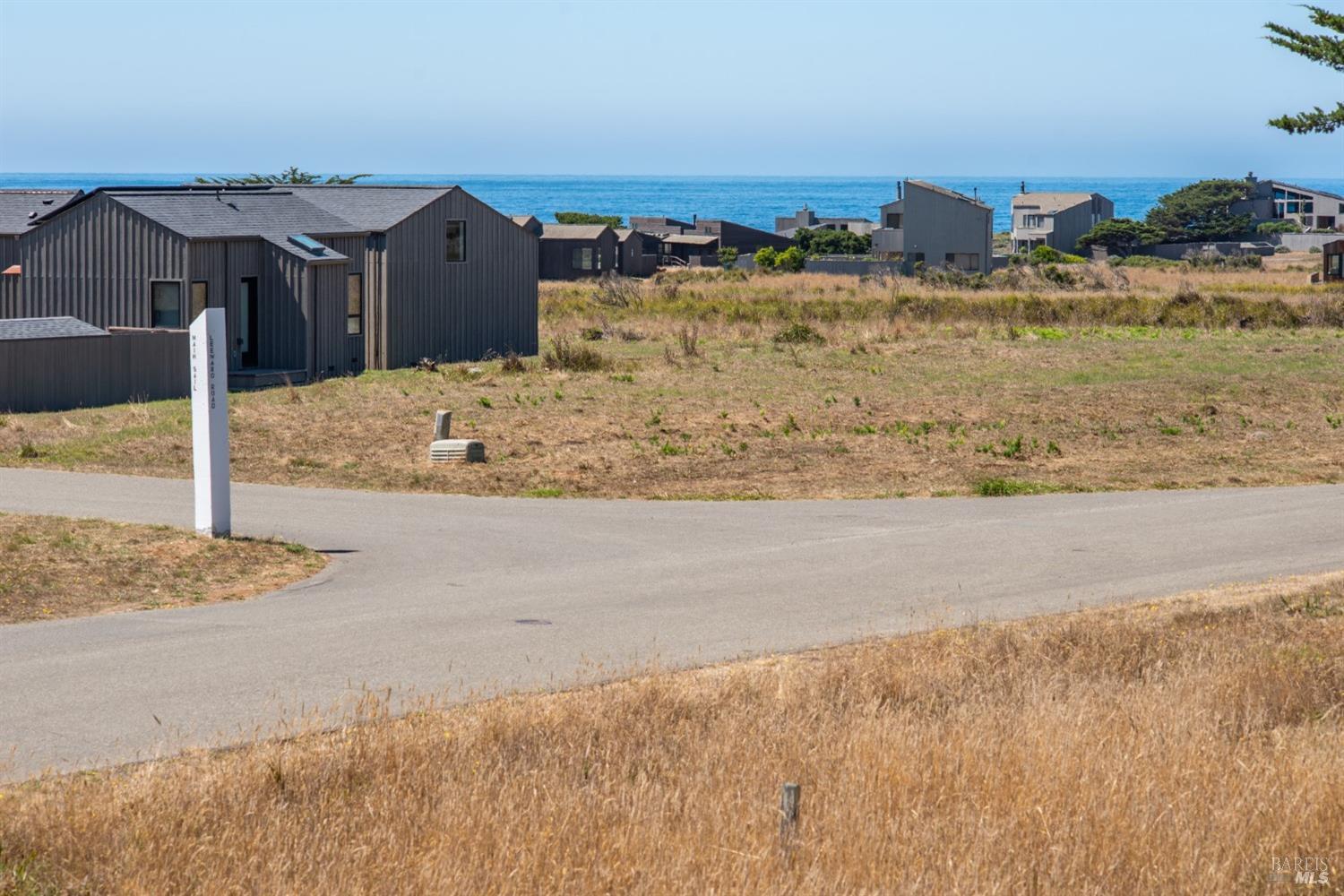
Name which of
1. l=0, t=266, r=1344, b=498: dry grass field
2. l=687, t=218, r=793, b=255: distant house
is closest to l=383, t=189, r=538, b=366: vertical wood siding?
l=0, t=266, r=1344, b=498: dry grass field

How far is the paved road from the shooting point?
9445 mm

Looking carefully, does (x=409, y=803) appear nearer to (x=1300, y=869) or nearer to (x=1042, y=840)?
(x=1042, y=840)

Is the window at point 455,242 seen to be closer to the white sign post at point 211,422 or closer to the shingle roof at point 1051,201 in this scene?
the white sign post at point 211,422

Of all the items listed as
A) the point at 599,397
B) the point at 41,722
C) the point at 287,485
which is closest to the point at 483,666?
the point at 41,722

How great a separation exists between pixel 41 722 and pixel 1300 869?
21.7ft

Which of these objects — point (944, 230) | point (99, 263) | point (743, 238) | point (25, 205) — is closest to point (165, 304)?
point (99, 263)

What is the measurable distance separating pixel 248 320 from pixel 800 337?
14.6 metres

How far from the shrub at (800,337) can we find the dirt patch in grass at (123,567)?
26.9m

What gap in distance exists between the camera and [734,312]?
5106 cm

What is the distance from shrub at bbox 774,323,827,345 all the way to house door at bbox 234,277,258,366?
13978 mm

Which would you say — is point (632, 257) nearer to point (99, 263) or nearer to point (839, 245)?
point (839, 245)

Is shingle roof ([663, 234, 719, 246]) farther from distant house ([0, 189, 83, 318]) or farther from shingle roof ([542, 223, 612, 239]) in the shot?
distant house ([0, 189, 83, 318])

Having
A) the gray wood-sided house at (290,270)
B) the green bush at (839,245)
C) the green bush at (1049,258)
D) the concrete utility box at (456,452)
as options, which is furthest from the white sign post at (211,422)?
the green bush at (839,245)

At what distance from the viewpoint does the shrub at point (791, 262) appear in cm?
9088
